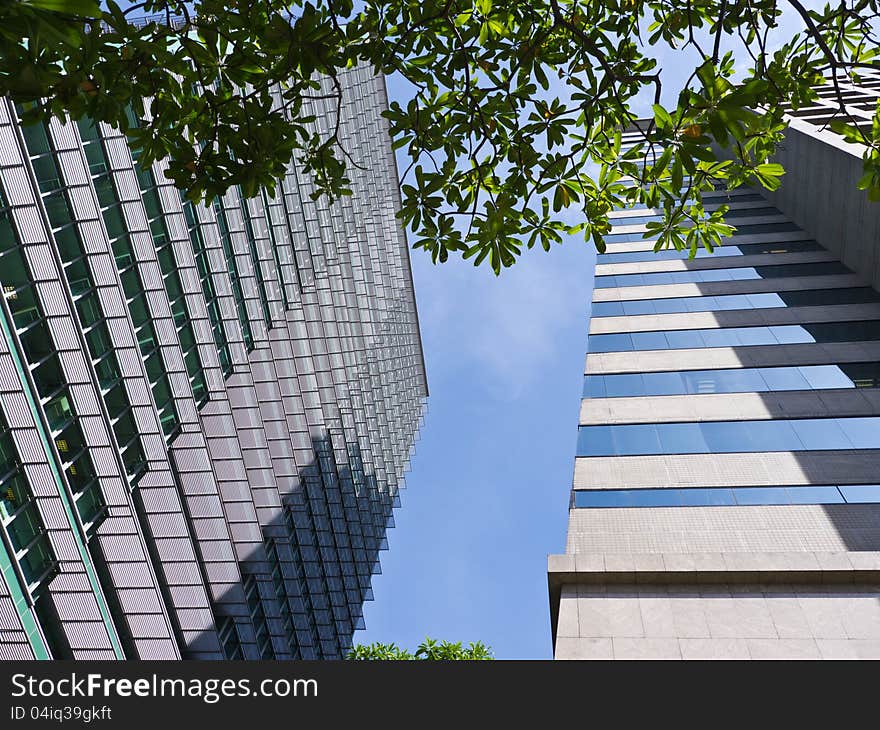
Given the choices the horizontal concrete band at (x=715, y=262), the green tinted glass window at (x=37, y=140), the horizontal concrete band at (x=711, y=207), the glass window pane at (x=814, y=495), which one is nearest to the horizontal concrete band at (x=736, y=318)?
the horizontal concrete band at (x=715, y=262)

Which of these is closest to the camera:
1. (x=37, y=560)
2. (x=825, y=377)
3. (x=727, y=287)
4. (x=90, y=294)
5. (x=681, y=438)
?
(x=37, y=560)

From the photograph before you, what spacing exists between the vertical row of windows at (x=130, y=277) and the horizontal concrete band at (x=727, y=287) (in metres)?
19.6

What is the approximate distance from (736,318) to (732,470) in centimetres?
982

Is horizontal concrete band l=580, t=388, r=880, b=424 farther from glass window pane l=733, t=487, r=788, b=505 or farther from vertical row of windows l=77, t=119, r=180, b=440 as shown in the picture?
vertical row of windows l=77, t=119, r=180, b=440

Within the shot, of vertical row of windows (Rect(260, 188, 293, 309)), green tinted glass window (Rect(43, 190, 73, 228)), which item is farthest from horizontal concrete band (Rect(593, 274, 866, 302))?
green tinted glass window (Rect(43, 190, 73, 228))

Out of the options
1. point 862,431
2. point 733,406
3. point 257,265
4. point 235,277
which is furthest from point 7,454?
point 862,431

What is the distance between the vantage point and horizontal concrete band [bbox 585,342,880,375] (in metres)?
21.4

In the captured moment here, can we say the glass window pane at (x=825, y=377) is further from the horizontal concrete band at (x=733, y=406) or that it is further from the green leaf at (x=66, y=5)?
the green leaf at (x=66, y=5)

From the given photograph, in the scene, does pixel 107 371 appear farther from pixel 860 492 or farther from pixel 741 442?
pixel 860 492

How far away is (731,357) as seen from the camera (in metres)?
22.5

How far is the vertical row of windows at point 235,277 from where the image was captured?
27.3 metres

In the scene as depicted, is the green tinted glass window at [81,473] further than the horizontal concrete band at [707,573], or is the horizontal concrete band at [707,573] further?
the green tinted glass window at [81,473]

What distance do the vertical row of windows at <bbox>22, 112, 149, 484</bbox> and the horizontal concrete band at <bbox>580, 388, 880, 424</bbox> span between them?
1579cm

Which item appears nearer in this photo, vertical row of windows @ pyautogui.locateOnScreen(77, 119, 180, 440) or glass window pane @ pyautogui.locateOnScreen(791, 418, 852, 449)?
glass window pane @ pyautogui.locateOnScreen(791, 418, 852, 449)
